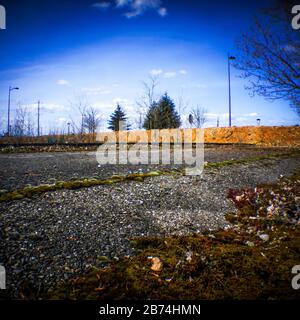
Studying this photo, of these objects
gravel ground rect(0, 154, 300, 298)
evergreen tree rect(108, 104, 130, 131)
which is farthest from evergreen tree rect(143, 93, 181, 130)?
gravel ground rect(0, 154, 300, 298)

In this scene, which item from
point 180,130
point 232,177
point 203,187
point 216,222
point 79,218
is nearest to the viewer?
point 79,218

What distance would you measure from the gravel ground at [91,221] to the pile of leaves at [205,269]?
0.77 feet

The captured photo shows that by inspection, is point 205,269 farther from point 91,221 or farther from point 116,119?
point 116,119

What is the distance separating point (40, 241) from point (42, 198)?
1.44 m

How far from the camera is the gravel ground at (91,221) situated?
240 cm

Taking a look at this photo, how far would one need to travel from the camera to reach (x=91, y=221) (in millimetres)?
3428

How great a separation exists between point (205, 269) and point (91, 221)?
189 cm

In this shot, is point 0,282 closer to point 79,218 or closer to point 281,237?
point 79,218

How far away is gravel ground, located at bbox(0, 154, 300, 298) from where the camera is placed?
2404mm

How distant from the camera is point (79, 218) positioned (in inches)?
137

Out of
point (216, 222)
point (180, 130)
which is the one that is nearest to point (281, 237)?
point (216, 222)

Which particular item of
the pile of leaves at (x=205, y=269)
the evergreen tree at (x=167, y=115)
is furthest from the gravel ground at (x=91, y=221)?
the evergreen tree at (x=167, y=115)

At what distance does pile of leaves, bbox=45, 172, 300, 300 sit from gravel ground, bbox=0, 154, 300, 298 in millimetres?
233

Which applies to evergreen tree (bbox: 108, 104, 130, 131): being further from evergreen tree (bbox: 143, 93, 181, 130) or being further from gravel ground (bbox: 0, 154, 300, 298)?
gravel ground (bbox: 0, 154, 300, 298)
